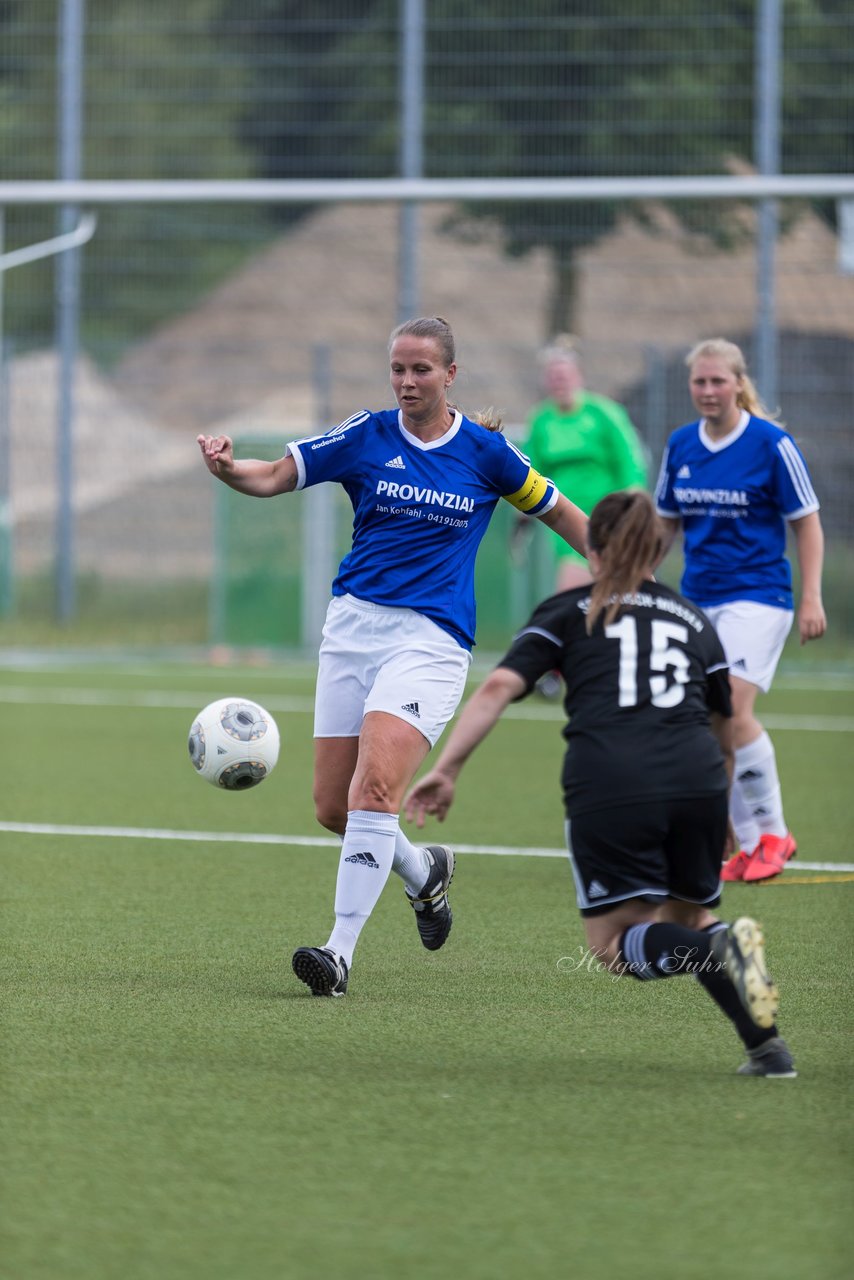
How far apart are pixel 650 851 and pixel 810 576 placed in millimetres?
3117

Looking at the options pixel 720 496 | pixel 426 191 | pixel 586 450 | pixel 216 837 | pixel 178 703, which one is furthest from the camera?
pixel 178 703

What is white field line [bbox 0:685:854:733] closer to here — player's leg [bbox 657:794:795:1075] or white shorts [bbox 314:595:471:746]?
white shorts [bbox 314:595:471:746]

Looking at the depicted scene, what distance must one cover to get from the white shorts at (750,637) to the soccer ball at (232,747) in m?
2.08

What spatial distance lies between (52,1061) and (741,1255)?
6.01ft

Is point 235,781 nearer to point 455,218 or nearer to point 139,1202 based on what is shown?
point 139,1202

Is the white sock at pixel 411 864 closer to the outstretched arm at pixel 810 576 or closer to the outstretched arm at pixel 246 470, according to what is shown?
the outstretched arm at pixel 246 470

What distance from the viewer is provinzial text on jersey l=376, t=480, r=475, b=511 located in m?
5.47

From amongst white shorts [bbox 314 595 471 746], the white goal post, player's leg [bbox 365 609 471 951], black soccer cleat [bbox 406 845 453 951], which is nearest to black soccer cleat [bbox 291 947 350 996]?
player's leg [bbox 365 609 471 951]

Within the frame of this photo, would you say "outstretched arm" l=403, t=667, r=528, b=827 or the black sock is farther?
"outstretched arm" l=403, t=667, r=528, b=827

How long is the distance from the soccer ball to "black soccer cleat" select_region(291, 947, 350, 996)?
0.92m

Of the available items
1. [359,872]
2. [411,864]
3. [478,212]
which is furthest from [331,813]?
[478,212]

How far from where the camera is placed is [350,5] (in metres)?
19.4

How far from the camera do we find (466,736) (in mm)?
4695

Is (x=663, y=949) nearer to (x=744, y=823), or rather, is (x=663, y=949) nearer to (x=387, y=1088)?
(x=387, y=1088)
